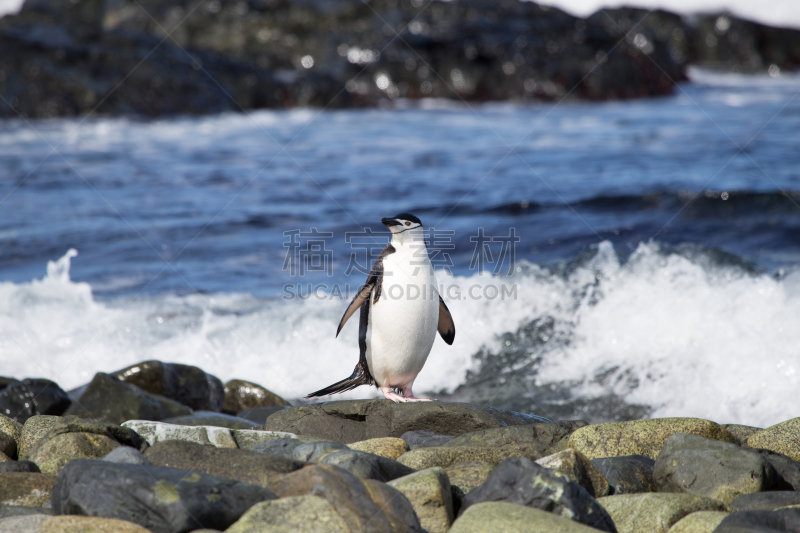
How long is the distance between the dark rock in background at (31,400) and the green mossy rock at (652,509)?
14.1 ft

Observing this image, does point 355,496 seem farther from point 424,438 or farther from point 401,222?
point 401,222

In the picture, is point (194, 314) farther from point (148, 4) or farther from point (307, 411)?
point (148, 4)

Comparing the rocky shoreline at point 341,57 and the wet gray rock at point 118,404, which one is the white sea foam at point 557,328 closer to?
the wet gray rock at point 118,404

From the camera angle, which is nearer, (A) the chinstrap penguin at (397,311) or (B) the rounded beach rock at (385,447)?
(B) the rounded beach rock at (385,447)

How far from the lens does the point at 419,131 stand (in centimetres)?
1870

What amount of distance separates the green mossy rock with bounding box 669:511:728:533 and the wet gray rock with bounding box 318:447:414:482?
Answer: 1228mm

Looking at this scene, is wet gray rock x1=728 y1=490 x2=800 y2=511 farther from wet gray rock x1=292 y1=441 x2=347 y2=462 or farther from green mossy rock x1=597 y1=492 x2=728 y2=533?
wet gray rock x1=292 y1=441 x2=347 y2=462

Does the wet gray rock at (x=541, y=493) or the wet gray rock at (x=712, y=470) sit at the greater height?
the wet gray rock at (x=541, y=493)

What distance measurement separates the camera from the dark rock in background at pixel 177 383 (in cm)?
601

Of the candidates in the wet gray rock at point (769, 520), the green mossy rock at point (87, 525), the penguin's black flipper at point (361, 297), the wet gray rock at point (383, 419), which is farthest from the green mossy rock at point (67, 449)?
the wet gray rock at point (769, 520)

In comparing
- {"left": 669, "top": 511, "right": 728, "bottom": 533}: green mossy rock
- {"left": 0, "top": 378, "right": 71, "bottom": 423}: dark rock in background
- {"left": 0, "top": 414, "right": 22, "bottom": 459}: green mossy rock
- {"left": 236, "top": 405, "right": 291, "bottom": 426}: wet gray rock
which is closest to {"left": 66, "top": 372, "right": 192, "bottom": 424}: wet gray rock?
{"left": 0, "top": 378, "right": 71, "bottom": 423}: dark rock in background

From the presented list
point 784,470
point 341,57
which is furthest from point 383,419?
point 341,57

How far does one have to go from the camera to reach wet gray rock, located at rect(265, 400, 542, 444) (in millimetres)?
4348

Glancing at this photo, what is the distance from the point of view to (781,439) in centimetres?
409
